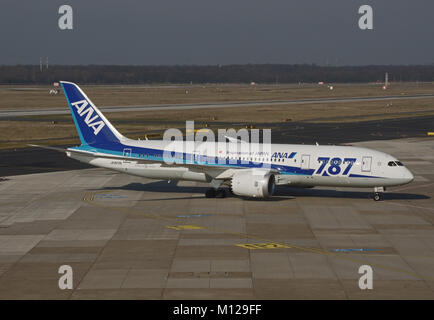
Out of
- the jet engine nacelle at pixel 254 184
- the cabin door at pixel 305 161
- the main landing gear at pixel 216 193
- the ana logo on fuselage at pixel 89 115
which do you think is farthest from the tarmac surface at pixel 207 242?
the ana logo on fuselage at pixel 89 115

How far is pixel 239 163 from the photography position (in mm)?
54062

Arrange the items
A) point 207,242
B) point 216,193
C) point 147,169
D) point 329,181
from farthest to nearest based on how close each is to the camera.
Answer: point 147,169 → point 216,193 → point 329,181 → point 207,242

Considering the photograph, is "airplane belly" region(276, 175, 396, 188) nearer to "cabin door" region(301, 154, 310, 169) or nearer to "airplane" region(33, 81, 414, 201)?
"airplane" region(33, 81, 414, 201)

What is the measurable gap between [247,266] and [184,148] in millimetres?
22302

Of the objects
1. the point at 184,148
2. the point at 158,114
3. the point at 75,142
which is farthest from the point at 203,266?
the point at 158,114

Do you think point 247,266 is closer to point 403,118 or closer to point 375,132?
point 375,132

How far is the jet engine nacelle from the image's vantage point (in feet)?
168

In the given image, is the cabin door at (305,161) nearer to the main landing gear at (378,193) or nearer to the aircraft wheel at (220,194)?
the main landing gear at (378,193)

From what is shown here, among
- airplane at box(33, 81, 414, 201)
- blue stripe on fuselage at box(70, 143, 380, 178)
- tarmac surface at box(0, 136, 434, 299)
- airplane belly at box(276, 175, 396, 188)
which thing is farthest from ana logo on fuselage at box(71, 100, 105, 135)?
airplane belly at box(276, 175, 396, 188)

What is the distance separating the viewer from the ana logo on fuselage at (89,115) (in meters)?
57.8

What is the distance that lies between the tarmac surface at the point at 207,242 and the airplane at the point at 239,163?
1754 millimetres

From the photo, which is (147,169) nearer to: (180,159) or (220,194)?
(180,159)

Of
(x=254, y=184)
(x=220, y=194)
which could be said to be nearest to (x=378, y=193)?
(x=254, y=184)

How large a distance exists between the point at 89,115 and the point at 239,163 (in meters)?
14.3
